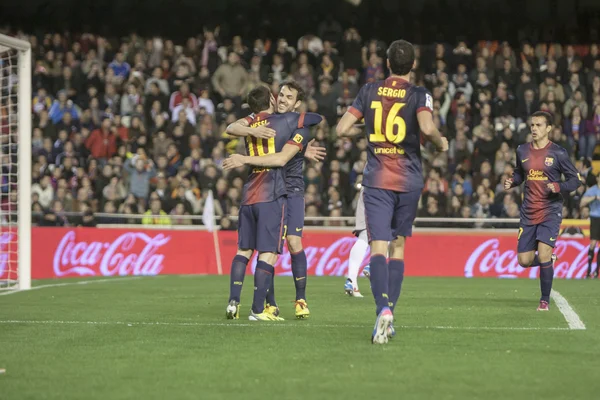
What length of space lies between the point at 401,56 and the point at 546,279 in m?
4.62

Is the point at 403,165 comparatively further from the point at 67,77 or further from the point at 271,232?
the point at 67,77

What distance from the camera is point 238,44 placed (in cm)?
2652

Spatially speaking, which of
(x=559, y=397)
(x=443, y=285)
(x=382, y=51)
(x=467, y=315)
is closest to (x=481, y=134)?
(x=382, y=51)

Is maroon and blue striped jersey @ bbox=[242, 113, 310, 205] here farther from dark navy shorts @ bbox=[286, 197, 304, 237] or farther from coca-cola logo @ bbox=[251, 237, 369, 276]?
coca-cola logo @ bbox=[251, 237, 369, 276]

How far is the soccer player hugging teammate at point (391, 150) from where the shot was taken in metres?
8.13

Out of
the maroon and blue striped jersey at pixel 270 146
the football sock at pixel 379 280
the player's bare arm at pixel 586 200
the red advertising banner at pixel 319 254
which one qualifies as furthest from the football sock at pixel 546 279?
the player's bare arm at pixel 586 200

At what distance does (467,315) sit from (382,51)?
54.4 feet

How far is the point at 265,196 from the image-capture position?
9.84 metres

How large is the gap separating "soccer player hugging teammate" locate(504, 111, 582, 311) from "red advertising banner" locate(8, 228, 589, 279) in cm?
874

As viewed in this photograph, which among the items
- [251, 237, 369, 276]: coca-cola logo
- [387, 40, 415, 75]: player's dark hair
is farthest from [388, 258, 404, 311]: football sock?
[251, 237, 369, 276]: coca-cola logo

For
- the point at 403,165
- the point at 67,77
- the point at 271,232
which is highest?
the point at 67,77

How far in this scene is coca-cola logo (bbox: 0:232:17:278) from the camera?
53.6 ft

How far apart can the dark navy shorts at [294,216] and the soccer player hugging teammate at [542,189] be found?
245 cm

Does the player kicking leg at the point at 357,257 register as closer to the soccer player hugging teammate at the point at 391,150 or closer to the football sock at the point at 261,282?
the football sock at the point at 261,282
